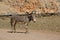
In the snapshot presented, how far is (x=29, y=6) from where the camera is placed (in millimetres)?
20188

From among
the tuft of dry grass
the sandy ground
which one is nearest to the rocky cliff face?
the tuft of dry grass

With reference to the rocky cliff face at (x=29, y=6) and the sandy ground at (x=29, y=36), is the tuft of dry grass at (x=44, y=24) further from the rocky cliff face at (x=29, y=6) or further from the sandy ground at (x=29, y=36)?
the rocky cliff face at (x=29, y=6)

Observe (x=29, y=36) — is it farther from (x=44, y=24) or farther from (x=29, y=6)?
(x=29, y=6)

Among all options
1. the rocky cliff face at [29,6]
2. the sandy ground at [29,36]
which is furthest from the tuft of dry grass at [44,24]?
the rocky cliff face at [29,6]

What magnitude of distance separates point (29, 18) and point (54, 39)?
8.54ft

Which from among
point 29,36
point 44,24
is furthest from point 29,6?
point 29,36

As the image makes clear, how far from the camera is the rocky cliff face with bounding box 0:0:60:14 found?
1992 centimetres

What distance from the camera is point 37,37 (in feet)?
44.1

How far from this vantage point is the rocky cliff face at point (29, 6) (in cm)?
1992

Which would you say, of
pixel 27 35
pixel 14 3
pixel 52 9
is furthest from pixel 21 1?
pixel 27 35

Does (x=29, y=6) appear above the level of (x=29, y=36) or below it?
above

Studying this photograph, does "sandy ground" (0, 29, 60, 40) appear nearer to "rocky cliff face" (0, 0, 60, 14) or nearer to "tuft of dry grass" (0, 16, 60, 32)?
"tuft of dry grass" (0, 16, 60, 32)

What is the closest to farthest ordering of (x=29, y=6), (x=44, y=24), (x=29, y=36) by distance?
(x=29, y=36), (x=44, y=24), (x=29, y=6)

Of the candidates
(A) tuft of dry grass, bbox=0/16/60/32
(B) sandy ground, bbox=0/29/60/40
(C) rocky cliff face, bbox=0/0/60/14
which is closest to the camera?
(B) sandy ground, bbox=0/29/60/40
